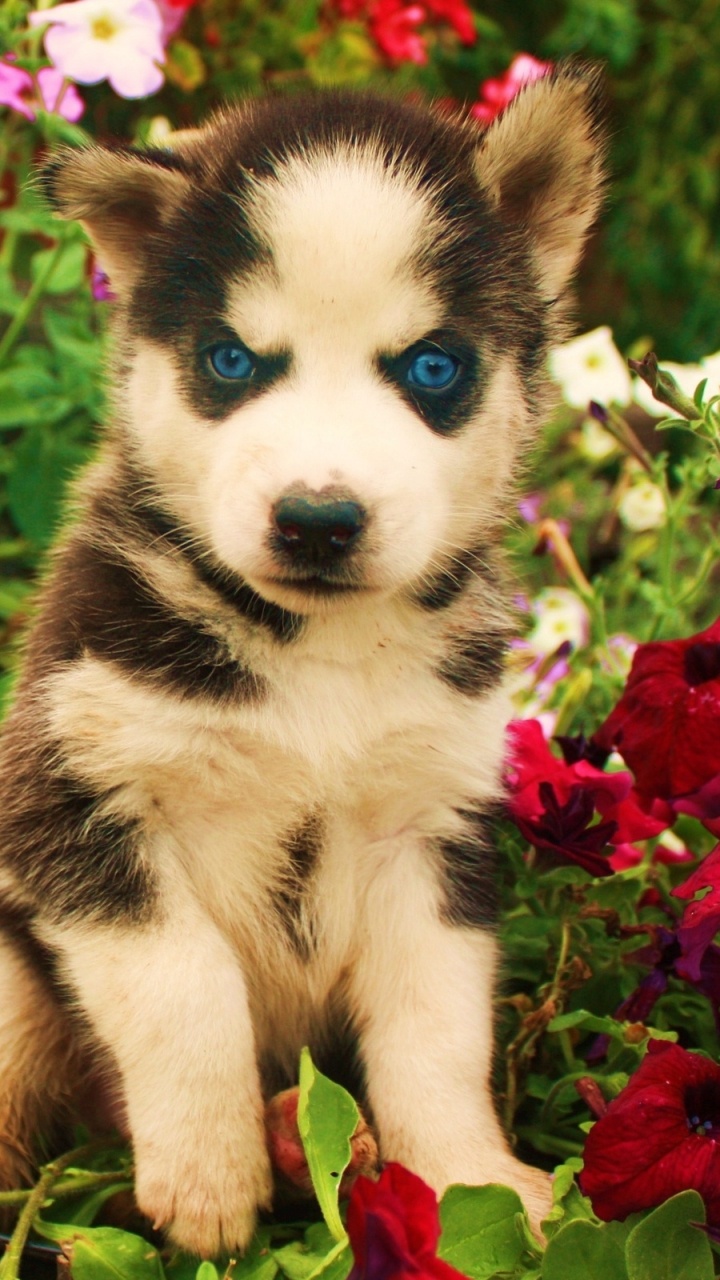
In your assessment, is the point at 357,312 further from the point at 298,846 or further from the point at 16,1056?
the point at 16,1056

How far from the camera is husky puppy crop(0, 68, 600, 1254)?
6.00 feet

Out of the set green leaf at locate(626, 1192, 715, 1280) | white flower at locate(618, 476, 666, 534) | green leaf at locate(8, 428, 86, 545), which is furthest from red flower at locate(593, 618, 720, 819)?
green leaf at locate(8, 428, 86, 545)

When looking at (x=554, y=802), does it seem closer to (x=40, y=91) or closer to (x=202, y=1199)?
(x=202, y=1199)

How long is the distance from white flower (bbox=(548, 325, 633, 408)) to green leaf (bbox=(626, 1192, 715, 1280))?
2.12 m

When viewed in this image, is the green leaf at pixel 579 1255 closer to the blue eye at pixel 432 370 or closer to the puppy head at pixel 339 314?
the puppy head at pixel 339 314

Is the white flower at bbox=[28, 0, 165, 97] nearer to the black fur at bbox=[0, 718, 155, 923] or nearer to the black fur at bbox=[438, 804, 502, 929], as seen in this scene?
the black fur at bbox=[0, 718, 155, 923]

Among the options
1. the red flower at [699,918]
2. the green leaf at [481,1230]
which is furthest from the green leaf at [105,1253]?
the red flower at [699,918]

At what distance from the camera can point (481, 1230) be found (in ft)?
5.43

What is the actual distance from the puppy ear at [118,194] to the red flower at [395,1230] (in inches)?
55.1

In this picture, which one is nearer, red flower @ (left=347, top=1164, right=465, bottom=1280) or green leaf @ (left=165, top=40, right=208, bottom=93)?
red flower @ (left=347, top=1164, right=465, bottom=1280)

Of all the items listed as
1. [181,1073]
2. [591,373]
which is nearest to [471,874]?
[181,1073]

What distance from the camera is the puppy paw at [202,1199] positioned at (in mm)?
1813

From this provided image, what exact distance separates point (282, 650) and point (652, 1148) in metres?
0.85

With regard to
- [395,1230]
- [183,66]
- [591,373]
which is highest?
[183,66]
